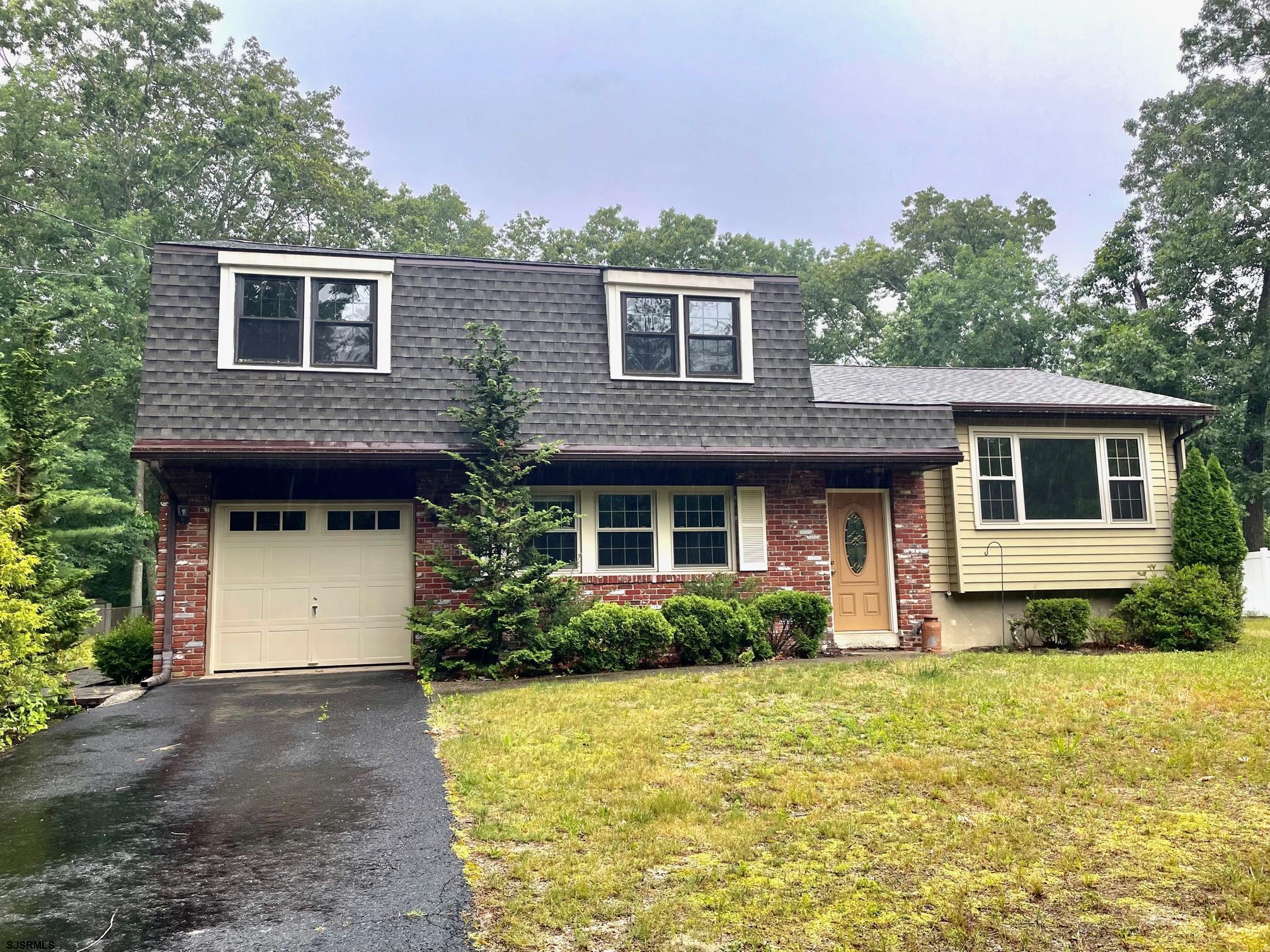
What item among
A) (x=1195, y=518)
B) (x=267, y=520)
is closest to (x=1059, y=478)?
(x=1195, y=518)

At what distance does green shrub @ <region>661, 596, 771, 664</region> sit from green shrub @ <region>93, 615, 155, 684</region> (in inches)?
256

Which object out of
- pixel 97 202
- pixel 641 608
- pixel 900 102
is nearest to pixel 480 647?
pixel 641 608

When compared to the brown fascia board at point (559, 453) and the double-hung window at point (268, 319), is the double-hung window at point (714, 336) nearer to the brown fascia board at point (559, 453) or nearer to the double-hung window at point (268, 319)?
the brown fascia board at point (559, 453)

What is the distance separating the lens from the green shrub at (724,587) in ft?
36.9

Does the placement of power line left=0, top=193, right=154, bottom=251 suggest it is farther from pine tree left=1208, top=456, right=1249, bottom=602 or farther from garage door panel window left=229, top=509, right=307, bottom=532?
pine tree left=1208, top=456, right=1249, bottom=602

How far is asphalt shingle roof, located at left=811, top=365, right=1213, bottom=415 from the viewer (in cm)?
1293

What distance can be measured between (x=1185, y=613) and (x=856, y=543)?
434 centimetres

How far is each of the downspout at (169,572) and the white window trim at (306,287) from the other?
153 centimetres

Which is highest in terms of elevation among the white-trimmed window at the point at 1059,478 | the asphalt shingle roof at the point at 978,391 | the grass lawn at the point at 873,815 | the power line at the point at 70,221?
the power line at the point at 70,221

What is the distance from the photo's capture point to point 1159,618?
1178 centimetres

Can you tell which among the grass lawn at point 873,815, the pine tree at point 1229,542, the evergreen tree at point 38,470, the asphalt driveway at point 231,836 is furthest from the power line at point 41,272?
the pine tree at point 1229,542

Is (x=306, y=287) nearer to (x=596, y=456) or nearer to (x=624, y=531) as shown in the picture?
(x=596, y=456)

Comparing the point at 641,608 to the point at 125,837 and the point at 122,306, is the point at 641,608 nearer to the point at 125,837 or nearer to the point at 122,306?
the point at 125,837

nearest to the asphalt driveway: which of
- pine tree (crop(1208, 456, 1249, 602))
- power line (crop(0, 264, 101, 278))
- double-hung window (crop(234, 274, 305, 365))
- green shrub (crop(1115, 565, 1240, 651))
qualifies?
double-hung window (crop(234, 274, 305, 365))
